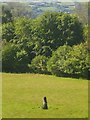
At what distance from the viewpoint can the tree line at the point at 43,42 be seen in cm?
3222

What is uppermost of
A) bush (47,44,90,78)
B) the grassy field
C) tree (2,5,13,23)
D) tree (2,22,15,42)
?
tree (2,5,13,23)

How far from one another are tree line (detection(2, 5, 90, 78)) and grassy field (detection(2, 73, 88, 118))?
196 inches

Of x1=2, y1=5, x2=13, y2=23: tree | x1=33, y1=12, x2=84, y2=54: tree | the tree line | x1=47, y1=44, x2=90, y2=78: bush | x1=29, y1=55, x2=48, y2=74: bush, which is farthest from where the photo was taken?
x1=2, y1=5, x2=13, y2=23: tree

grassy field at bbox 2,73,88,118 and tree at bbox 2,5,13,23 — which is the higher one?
tree at bbox 2,5,13,23

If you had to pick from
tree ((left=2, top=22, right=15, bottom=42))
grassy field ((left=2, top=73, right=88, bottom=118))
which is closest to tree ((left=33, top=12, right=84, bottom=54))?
tree ((left=2, top=22, right=15, bottom=42))

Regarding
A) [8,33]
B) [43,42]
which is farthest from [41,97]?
[8,33]

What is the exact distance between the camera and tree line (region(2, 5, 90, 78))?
32.2 m

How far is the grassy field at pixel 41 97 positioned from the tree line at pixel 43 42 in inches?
196

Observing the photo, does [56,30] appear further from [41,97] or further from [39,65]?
[41,97]

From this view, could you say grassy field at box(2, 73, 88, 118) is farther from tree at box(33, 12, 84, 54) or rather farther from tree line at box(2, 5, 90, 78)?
tree at box(33, 12, 84, 54)

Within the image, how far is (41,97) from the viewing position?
19.9 metres

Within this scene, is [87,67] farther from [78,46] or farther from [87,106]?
[87,106]

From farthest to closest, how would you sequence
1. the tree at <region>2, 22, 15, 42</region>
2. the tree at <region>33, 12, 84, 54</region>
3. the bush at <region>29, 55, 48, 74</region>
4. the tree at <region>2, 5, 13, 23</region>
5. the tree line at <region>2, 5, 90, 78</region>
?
1. the tree at <region>2, 5, 13, 23</region>
2. the tree at <region>2, 22, 15, 42</region>
3. the tree at <region>33, 12, 84, 54</region>
4. the bush at <region>29, 55, 48, 74</region>
5. the tree line at <region>2, 5, 90, 78</region>

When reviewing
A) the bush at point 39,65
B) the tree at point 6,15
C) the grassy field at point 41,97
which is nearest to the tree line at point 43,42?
the bush at point 39,65
